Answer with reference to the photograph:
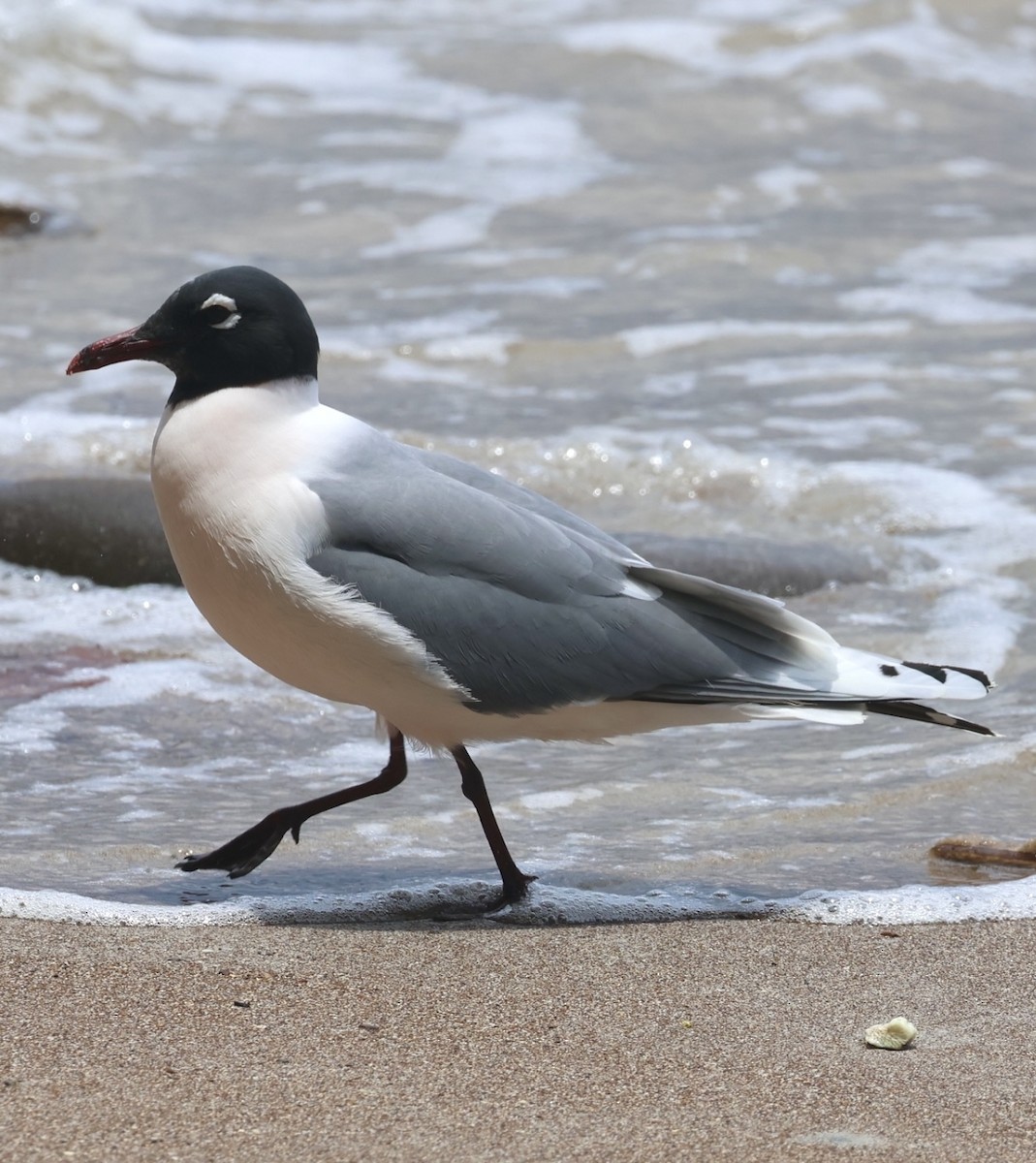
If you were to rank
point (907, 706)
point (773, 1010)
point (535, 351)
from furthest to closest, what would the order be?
1. point (535, 351)
2. point (907, 706)
3. point (773, 1010)

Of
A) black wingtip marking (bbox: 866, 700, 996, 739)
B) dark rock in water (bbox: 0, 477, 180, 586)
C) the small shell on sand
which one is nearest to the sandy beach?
the small shell on sand

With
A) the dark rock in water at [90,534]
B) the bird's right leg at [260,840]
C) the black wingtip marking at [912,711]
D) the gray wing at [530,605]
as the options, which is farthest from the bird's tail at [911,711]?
the dark rock in water at [90,534]

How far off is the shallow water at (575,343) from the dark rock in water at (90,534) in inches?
4.9

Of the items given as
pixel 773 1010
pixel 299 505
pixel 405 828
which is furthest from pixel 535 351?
pixel 773 1010

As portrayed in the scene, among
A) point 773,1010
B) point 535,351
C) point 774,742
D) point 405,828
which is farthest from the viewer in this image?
point 535,351

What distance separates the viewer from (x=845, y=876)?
12.5ft

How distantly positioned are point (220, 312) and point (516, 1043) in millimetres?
1549

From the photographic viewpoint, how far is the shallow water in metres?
4.18

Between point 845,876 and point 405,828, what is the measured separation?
1.03 meters

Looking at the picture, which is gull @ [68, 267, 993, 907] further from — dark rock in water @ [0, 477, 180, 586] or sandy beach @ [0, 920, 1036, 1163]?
dark rock in water @ [0, 477, 180, 586]

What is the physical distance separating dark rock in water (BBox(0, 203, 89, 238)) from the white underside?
752 centimetres

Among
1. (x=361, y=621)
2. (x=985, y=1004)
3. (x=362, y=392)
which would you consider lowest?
(x=362, y=392)

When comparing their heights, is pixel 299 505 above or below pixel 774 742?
above

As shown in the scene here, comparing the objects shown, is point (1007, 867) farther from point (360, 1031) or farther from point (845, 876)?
point (360, 1031)
